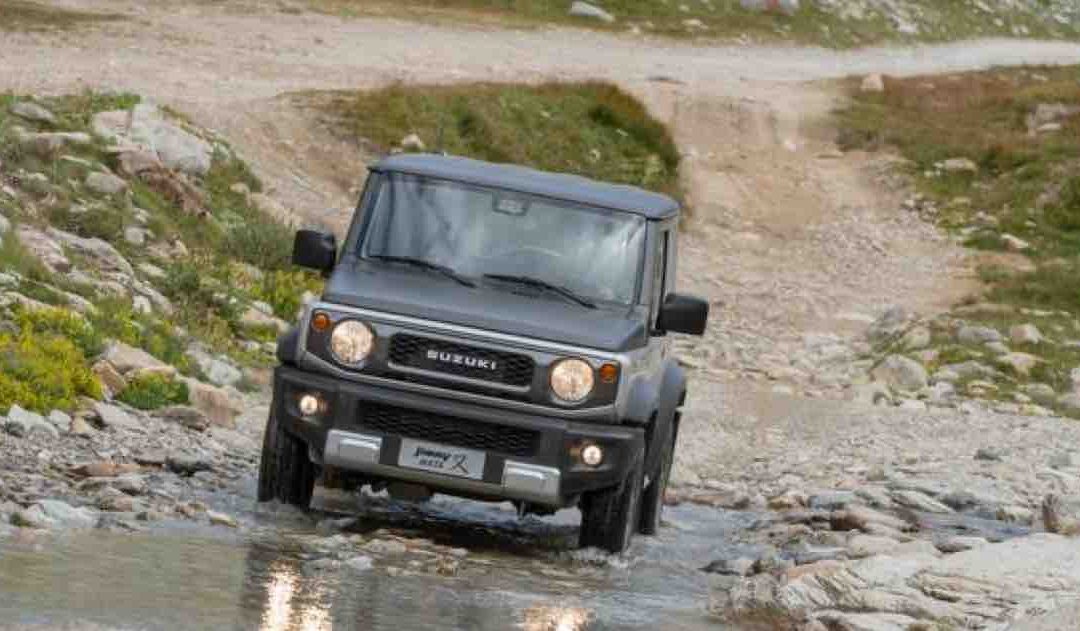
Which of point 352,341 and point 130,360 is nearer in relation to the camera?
point 352,341

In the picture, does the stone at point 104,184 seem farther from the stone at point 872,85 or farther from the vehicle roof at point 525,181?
the stone at point 872,85

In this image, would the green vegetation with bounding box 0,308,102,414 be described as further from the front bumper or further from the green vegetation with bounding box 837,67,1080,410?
the green vegetation with bounding box 837,67,1080,410

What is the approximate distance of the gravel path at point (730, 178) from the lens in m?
20.7

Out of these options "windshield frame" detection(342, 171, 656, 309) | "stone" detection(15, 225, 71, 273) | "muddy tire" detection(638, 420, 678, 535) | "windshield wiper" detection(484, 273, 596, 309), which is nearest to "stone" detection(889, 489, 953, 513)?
"muddy tire" detection(638, 420, 678, 535)

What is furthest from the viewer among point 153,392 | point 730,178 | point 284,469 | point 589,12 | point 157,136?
point 589,12

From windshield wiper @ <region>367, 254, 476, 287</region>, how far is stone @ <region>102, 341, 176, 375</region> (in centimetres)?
361

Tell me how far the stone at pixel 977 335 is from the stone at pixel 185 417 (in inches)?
467

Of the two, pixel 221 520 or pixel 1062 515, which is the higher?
pixel 1062 515

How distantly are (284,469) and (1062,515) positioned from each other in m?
4.42

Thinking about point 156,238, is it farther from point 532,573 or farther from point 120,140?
point 532,573

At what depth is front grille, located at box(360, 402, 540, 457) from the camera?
12.6 meters

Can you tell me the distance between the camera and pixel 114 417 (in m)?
15.4

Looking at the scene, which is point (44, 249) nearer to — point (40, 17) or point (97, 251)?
point (97, 251)

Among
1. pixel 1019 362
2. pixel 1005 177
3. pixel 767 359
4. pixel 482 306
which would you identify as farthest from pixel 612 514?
pixel 1005 177
